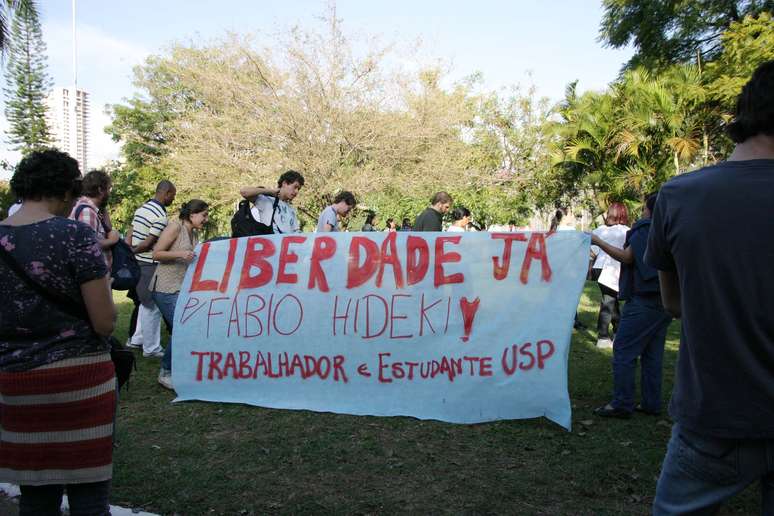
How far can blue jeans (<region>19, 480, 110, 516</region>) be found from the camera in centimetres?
238

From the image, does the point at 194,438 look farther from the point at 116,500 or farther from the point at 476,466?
the point at 476,466

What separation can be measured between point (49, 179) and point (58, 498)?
4.12 feet

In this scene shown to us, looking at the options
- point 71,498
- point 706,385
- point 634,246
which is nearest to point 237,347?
point 71,498

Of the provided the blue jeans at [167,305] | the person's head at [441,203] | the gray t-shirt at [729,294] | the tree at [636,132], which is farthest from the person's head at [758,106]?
the tree at [636,132]

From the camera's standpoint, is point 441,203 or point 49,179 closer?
point 49,179

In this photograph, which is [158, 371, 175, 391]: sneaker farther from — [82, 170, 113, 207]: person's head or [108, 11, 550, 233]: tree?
[108, 11, 550, 233]: tree

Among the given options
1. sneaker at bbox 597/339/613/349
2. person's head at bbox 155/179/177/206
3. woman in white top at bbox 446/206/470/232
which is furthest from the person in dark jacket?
Result: person's head at bbox 155/179/177/206

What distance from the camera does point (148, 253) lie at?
6.52 m

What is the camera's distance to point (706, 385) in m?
1.75

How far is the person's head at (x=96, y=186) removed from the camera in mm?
4934

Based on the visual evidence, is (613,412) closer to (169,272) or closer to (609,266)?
(609,266)

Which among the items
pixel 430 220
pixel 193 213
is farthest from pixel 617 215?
pixel 193 213

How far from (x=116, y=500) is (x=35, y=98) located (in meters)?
38.8

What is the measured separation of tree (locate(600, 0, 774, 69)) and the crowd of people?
22050 mm
